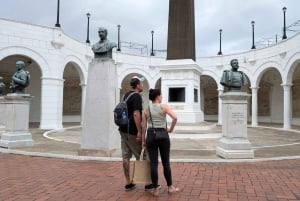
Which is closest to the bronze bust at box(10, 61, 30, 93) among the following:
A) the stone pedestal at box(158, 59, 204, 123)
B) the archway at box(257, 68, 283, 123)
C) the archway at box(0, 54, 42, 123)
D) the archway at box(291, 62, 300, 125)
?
the stone pedestal at box(158, 59, 204, 123)

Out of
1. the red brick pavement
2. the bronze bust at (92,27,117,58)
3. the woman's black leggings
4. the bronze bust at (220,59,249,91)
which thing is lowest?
the red brick pavement

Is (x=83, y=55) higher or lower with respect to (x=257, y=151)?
higher

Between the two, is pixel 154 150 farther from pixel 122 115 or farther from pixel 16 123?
pixel 16 123

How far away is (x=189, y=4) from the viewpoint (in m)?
15.8

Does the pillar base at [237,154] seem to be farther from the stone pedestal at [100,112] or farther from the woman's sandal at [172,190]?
the woman's sandal at [172,190]

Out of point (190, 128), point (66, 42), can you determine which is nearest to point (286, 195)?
→ point (190, 128)

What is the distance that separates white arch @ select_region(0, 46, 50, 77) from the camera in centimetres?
1870

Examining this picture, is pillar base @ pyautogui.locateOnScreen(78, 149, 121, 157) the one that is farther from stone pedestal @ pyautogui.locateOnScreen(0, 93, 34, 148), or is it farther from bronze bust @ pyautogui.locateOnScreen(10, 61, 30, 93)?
bronze bust @ pyautogui.locateOnScreen(10, 61, 30, 93)

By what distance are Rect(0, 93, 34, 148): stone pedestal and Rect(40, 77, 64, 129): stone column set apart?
981 cm

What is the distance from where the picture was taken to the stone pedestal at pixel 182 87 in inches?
607

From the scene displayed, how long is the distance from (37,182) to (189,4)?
1238cm

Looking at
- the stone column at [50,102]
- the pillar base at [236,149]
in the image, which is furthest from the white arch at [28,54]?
the pillar base at [236,149]

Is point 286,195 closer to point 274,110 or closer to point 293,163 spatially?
Answer: point 293,163

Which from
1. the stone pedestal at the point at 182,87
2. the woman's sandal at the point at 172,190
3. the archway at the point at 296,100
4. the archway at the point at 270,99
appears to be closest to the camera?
the woman's sandal at the point at 172,190
